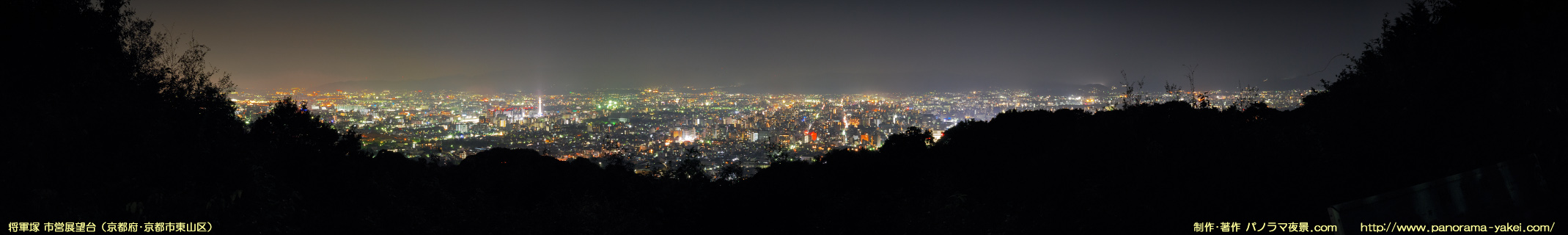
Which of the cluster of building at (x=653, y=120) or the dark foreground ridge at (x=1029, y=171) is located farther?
the cluster of building at (x=653, y=120)

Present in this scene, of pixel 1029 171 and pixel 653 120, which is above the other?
pixel 653 120

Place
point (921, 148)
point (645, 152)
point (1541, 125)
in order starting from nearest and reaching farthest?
point (1541, 125)
point (921, 148)
point (645, 152)

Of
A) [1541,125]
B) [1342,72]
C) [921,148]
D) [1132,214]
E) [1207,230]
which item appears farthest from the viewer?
[921,148]

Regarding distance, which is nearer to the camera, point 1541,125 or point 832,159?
point 1541,125

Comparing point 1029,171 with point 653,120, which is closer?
point 1029,171

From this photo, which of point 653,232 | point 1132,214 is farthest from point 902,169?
point 1132,214

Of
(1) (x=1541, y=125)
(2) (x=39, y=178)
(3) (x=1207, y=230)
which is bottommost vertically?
(3) (x=1207, y=230)

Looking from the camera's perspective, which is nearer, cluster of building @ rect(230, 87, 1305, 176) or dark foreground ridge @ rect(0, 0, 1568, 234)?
dark foreground ridge @ rect(0, 0, 1568, 234)

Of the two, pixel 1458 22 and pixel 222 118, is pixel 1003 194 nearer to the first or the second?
pixel 1458 22

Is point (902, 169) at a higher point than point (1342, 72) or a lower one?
lower
